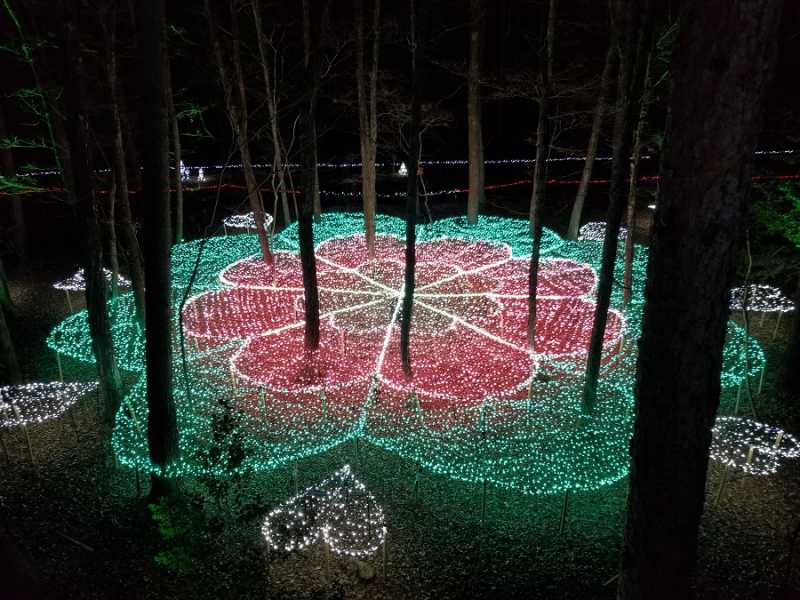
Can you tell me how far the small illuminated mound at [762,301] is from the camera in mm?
11289

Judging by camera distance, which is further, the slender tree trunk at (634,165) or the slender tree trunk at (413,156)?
the slender tree trunk at (634,165)

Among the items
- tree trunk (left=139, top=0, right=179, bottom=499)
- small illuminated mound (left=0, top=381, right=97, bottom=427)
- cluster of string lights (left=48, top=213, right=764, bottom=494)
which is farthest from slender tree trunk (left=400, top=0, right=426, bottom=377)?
small illuminated mound (left=0, top=381, right=97, bottom=427)

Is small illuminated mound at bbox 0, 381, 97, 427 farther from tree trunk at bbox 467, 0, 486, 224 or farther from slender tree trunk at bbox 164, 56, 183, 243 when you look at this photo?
tree trunk at bbox 467, 0, 486, 224

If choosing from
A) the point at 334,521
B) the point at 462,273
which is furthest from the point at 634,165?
the point at 334,521

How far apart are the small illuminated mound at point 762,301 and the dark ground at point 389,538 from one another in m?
4.56

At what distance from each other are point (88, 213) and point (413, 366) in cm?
568

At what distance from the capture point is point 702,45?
2668 mm

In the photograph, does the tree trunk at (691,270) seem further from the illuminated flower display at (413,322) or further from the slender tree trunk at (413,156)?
the illuminated flower display at (413,322)

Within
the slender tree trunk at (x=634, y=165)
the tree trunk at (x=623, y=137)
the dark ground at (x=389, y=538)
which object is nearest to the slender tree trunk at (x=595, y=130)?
the slender tree trunk at (x=634, y=165)

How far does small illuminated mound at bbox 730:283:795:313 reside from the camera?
444 inches

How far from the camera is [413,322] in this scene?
11961 millimetres

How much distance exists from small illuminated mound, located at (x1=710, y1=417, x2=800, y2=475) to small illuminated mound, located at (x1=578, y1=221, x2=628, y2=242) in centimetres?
952

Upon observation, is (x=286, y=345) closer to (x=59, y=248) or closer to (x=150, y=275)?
(x=150, y=275)

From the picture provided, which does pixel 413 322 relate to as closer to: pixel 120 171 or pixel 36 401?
pixel 120 171
